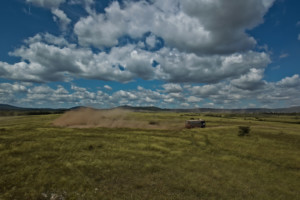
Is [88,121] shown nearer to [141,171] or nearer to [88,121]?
[88,121]

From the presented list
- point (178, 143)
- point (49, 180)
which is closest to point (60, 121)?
point (178, 143)

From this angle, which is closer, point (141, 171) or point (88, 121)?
point (141, 171)

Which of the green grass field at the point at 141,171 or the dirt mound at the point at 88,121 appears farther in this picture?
the dirt mound at the point at 88,121

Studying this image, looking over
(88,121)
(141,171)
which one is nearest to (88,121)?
(88,121)

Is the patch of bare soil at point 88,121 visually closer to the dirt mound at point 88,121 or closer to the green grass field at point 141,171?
the dirt mound at point 88,121

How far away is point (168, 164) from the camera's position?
111 ft

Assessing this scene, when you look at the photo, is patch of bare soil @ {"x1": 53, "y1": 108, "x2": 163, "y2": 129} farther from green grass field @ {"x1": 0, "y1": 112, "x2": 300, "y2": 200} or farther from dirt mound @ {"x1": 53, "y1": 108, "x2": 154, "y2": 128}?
green grass field @ {"x1": 0, "y1": 112, "x2": 300, "y2": 200}

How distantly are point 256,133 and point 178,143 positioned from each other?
127 feet

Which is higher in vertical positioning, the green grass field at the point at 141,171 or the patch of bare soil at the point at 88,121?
the patch of bare soil at the point at 88,121

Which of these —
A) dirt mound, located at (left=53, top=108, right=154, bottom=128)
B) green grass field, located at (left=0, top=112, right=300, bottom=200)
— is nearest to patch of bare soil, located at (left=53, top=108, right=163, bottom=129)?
dirt mound, located at (left=53, top=108, right=154, bottom=128)

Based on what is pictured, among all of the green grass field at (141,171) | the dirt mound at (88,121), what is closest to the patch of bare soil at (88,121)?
the dirt mound at (88,121)

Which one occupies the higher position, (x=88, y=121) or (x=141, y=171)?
(x=88, y=121)

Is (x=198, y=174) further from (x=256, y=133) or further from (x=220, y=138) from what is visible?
(x=256, y=133)

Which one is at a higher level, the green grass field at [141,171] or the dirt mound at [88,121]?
the dirt mound at [88,121]
